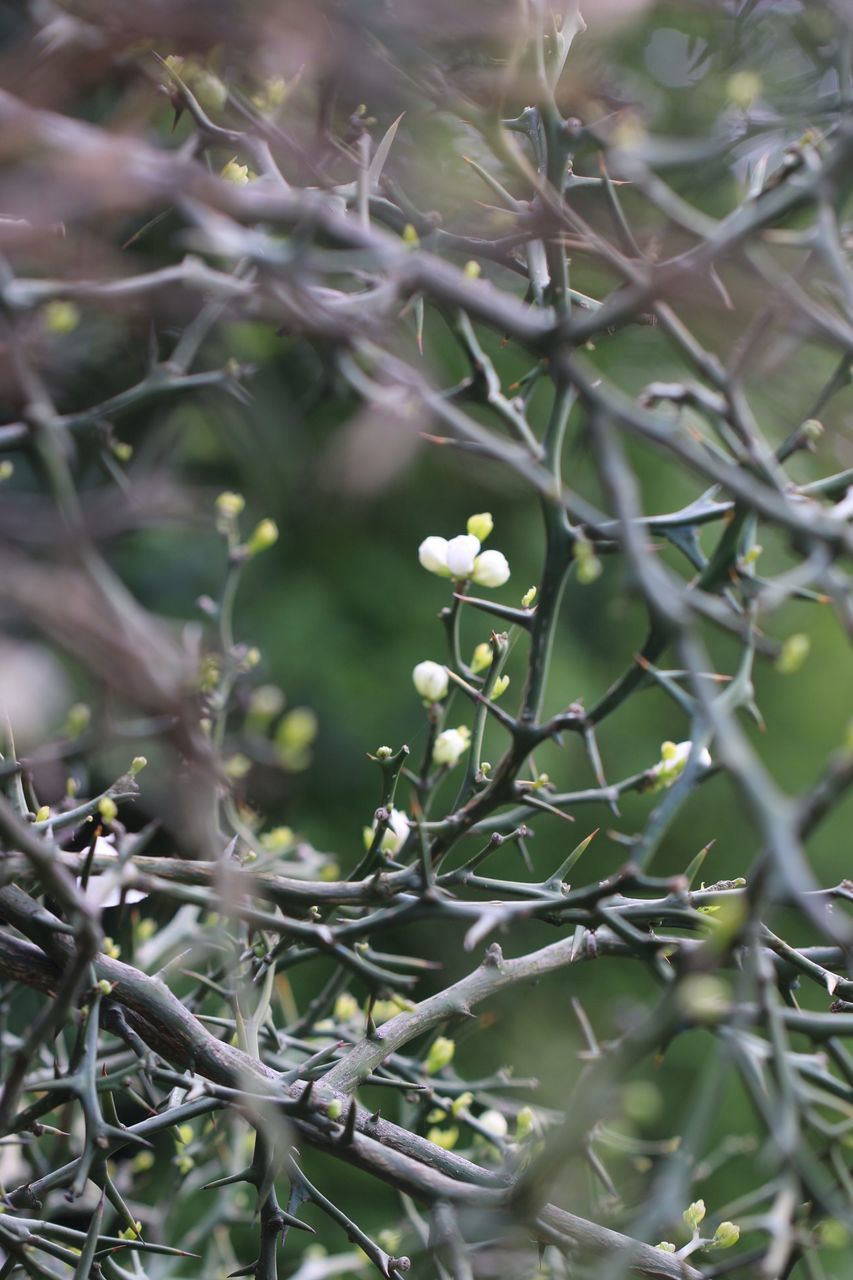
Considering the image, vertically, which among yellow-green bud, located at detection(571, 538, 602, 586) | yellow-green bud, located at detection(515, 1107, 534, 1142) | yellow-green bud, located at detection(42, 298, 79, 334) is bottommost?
yellow-green bud, located at detection(515, 1107, 534, 1142)

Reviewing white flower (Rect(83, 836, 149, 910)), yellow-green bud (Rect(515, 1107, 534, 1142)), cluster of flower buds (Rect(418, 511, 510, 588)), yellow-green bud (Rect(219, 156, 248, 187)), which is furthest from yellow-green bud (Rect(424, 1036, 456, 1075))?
yellow-green bud (Rect(219, 156, 248, 187))

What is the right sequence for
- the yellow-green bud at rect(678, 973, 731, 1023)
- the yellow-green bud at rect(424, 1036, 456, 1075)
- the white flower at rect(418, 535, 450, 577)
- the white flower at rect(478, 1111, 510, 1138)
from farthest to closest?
the white flower at rect(478, 1111, 510, 1138) < the yellow-green bud at rect(424, 1036, 456, 1075) < the white flower at rect(418, 535, 450, 577) < the yellow-green bud at rect(678, 973, 731, 1023)

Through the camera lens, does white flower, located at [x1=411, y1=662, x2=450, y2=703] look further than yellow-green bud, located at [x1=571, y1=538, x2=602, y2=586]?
Yes

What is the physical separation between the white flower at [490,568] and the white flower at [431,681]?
0.24 ft

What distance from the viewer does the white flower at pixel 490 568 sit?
801 mm

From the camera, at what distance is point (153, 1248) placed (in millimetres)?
758

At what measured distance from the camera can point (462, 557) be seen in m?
0.80

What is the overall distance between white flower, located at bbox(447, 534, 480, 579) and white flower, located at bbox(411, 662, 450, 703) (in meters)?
0.07

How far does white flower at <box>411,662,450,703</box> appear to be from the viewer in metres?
0.78

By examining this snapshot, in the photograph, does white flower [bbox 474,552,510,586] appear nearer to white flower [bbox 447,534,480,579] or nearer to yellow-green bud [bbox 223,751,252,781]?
white flower [bbox 447,534,480,579]

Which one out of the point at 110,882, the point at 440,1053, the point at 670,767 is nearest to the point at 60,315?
the point at 110,882

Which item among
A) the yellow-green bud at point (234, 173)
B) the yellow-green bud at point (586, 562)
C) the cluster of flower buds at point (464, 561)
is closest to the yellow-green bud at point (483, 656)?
the cluster of flower buds at point (464, 561)

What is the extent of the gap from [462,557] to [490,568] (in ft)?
0.07

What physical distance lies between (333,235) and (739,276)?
1.31 ft
